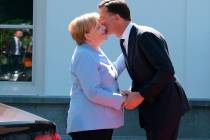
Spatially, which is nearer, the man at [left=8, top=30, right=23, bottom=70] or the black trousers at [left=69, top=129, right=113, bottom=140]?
the black trousers at [left=69, top=129, right=113, bottom=140]


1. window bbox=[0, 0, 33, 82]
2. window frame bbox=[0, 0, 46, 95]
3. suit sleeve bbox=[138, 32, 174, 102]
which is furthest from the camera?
window bbox=[0, 0, 33, 82]

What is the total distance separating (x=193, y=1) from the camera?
828 cm

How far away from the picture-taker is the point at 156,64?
463 centimetres

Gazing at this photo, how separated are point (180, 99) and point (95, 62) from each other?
65cm

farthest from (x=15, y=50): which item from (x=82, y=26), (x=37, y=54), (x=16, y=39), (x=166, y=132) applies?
(x=166, y=132)

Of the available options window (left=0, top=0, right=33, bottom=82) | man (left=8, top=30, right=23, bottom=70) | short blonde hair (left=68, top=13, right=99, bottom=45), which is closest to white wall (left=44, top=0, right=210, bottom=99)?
window (left=0, top=0, right=33, bottom=82)

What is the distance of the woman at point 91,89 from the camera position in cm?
469

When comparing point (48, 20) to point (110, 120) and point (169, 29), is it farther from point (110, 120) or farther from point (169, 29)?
point (110, 120)

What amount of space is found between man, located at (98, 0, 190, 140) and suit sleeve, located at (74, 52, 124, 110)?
0.12 m

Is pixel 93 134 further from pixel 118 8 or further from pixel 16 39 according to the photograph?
pixel 16 39

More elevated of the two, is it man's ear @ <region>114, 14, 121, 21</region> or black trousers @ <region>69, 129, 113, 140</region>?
man's ear @ <region>114, 14, 121, 21</region>

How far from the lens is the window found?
8.52 metres

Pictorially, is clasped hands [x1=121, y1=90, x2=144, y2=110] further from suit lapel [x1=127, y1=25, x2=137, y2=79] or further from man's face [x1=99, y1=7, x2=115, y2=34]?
man's face [x1=99, y1=7, x2=115, y2=34]

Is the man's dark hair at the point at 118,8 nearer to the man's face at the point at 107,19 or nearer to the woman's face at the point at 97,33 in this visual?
the man's face at the point at 107,19
